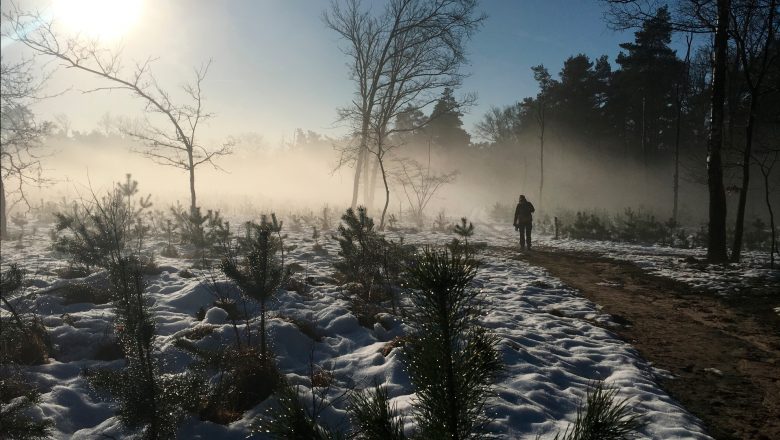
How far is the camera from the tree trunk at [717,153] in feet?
28.1

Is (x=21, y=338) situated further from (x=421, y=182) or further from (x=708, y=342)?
(x=421, y=182)

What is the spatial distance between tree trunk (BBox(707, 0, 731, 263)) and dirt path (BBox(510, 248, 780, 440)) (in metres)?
2.42

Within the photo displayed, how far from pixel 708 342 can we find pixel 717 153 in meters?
6.42

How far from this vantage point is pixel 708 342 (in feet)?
15.3

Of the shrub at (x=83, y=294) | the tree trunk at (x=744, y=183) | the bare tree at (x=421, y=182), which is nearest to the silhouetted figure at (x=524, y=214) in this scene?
the tree trunk at (x=744, y=183)

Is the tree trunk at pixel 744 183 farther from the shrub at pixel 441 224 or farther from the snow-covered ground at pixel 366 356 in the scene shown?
the shrub at pixel 441 224

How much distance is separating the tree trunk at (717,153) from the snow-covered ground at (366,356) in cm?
502

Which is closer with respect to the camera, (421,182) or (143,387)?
(143,387)

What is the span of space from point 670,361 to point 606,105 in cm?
3625

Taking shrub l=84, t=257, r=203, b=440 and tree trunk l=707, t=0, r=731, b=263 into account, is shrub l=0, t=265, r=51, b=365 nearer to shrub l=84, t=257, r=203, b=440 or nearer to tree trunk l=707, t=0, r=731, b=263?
→ shrub l=84, t=257, r=203, b=440

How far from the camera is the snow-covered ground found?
2.88m

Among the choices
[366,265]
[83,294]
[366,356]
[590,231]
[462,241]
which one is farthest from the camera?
[590,231]

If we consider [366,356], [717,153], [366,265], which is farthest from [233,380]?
[717,153]

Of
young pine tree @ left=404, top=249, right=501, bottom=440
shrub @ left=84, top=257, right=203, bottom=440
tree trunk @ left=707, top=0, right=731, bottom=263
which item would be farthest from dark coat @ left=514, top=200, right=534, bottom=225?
young pine tree @ left=404, top=249, right=501, bottom=440
